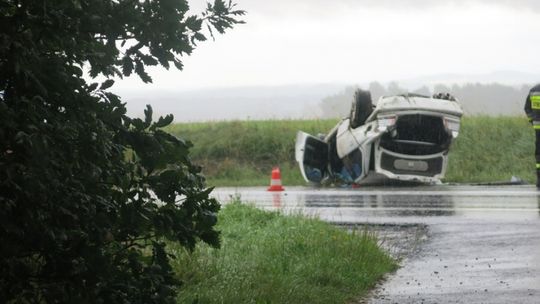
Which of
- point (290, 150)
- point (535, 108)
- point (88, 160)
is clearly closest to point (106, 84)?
point (88, 160)

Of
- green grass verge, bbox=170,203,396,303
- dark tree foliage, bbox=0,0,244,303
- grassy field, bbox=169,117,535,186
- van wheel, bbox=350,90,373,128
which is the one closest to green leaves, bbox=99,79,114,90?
dark tree foliage, bbox=0,0,244,303

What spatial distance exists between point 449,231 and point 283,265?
4.05 metres

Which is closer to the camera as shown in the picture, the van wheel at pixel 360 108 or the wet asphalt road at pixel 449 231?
the wet asphalt road at pixel 449 231

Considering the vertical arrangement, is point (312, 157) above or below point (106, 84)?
below

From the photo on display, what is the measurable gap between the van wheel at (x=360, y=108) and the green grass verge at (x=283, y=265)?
778 cm

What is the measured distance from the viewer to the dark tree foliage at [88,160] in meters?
3.39

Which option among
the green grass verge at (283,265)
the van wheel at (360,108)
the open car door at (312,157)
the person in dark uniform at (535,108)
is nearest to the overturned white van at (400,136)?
the van wheel at (360,108)

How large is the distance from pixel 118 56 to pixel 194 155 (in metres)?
19.4

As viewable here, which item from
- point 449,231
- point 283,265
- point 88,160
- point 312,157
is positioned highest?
point 88,160

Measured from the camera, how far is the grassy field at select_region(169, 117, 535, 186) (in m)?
20.8

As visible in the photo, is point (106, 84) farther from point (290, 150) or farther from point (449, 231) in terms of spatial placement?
point (290, 150)

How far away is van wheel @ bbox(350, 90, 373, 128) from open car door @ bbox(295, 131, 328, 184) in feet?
4.64

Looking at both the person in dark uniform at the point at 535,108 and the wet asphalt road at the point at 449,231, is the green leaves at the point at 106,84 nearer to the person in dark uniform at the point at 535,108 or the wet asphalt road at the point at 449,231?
the wet asphalt road at the point at 449,231

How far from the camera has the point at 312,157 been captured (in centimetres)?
1973
